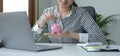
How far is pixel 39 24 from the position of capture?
181cm

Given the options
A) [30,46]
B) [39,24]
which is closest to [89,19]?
[39,24]

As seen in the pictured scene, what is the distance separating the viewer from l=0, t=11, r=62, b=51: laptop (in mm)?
1135

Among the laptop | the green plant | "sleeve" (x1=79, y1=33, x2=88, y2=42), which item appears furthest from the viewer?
the green plant

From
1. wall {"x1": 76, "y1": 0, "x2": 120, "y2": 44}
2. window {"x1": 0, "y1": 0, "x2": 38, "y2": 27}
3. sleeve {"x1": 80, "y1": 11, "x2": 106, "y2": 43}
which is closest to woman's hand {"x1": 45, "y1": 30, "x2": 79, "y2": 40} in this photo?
sleeve {"x1": 80, "y1": 11, "x2": 106, "y2": 43}

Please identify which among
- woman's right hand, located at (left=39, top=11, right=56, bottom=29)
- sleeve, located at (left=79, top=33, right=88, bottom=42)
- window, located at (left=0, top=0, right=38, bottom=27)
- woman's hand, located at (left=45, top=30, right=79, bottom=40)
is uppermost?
window, located at (left=0, top=0, right=38, bottom=27)

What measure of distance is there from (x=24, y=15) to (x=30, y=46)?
175mm

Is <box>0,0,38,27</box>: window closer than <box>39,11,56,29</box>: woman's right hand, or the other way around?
<box>39,11,56,29</box>: woman's right hand

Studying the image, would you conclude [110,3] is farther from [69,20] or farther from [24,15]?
[24,15]

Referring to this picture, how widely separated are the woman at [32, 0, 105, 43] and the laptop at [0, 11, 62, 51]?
50cm

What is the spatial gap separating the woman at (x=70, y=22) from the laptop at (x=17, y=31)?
0.50 meters

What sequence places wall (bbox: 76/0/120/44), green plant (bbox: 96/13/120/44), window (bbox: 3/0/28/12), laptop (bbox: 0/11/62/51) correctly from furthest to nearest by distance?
wall (bbox: 76/0/120/44) < green plant (bbox: 96/13/120/44) < window (bbox: 3/0/28/12) < laptop (bbox: 0/11/62/51)

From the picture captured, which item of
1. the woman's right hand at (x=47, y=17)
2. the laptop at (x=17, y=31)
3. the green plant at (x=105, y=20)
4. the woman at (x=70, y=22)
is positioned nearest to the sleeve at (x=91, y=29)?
the woman at (x=70, y=22)

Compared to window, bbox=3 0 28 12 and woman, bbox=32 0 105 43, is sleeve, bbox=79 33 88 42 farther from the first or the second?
window, bbox=3 0 28 12

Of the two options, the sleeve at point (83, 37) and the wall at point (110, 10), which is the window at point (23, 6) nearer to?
the wall at point (110, 10)
